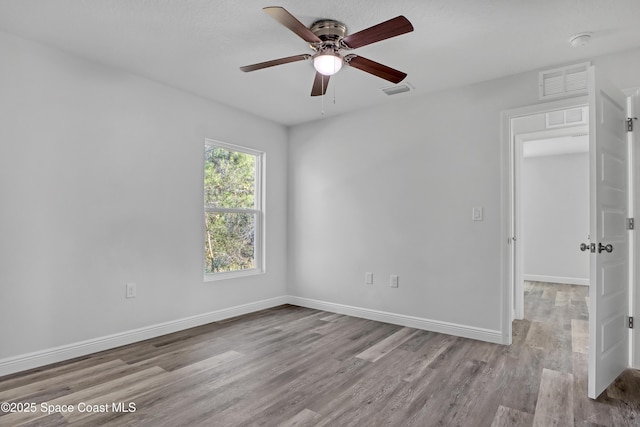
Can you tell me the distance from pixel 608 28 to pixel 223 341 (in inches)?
154

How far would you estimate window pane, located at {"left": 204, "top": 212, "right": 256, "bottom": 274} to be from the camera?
13.3 feet

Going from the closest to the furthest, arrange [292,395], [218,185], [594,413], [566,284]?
1. [594,413]
2. [292,395]
3. [218,185]
4. [566,284]

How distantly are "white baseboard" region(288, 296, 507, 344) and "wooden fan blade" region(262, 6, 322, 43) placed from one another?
Answer: 2.91 meters

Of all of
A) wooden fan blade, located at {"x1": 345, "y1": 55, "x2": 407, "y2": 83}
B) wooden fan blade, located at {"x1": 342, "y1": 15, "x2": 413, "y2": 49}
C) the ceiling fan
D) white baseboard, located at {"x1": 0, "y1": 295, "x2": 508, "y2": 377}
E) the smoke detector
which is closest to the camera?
wooden fan blade, located at {"x1": 342, "y1": 15, "x2": 413, "y2": 49}

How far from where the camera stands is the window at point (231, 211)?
4.06 metres

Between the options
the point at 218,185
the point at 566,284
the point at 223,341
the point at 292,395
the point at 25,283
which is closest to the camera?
the point at 292,395

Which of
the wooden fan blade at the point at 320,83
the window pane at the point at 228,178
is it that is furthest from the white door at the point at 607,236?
the window pane at the point at 228,178

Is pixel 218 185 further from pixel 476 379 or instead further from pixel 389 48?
pixel 476 379

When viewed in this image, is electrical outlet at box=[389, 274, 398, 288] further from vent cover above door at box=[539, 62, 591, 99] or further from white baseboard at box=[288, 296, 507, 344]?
vent cover above door at box=[539, 62, 591, 99]

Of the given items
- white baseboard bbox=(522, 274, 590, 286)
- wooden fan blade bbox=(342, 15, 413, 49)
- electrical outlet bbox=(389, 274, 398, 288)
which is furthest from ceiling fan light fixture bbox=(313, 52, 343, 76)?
white baseboard bbox=(522, 274, 590, 286)

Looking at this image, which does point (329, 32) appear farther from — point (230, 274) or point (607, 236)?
point (230, 274)

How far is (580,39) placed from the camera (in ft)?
8.53

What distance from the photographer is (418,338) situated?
3453mm

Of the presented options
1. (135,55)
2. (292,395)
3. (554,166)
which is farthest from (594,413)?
(554,166)
